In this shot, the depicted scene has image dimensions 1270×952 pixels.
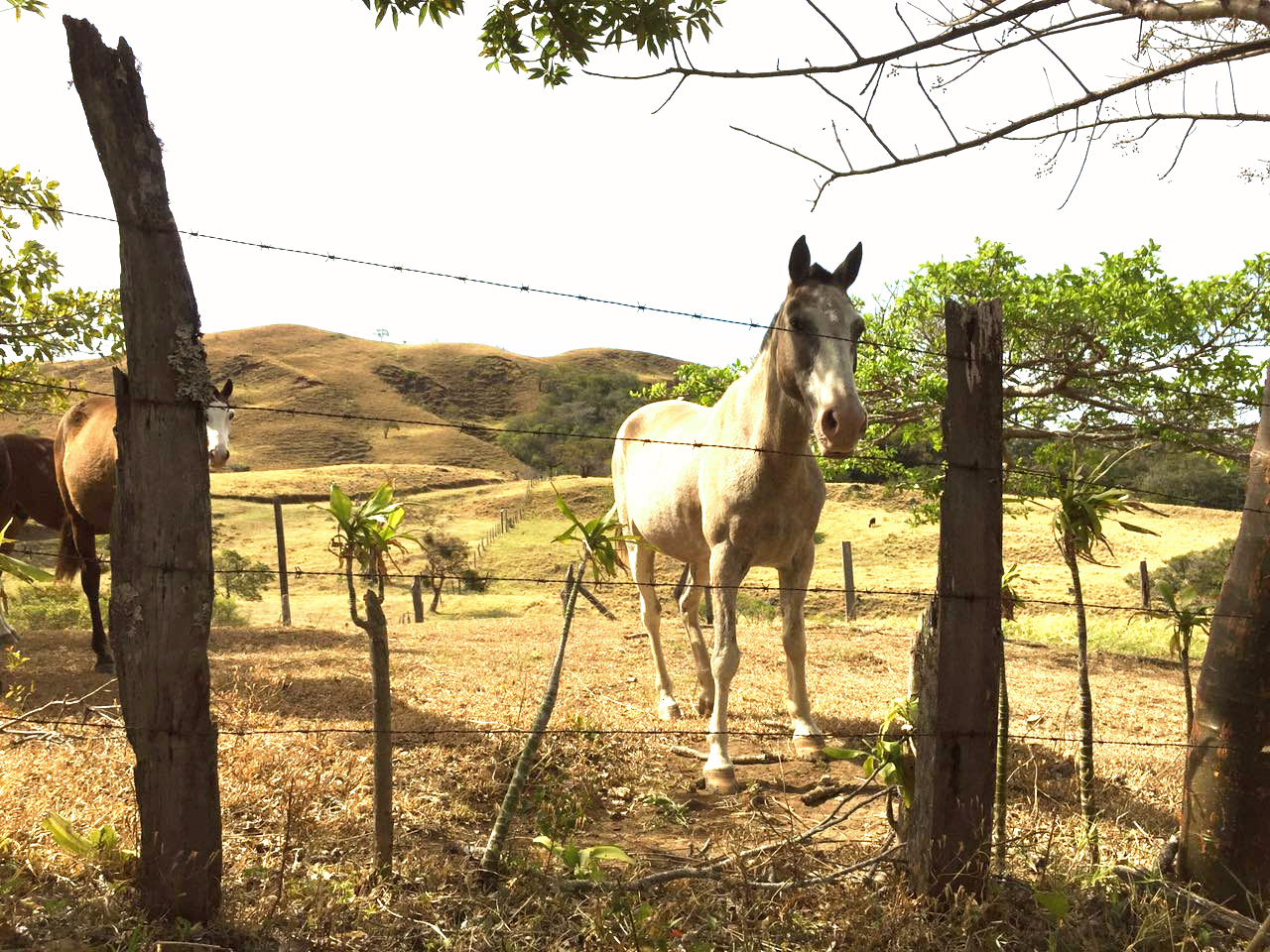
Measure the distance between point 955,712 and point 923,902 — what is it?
723 mm

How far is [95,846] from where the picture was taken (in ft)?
10.9

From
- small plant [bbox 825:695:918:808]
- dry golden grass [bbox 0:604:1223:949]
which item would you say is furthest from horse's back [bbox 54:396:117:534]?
small plant [bbox 825:695:918:808]

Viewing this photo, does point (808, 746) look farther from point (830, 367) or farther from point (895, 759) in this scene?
point (830, 367)

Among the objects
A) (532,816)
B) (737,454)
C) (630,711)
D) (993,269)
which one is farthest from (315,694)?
(993,269)

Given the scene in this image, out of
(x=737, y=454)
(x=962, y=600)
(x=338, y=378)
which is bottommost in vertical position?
(x=962, y=600)

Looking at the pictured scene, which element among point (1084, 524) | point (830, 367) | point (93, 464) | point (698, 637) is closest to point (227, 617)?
point (93, 464)

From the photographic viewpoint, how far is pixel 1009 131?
151 inches

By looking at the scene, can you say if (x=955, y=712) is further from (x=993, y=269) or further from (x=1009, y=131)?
(x=993, y=269)

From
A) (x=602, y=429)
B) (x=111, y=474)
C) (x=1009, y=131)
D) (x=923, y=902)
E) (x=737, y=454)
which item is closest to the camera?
(x=923, y=902)

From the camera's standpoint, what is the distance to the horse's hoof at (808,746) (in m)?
5.78

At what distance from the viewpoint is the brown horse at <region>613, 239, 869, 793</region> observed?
14.8ft

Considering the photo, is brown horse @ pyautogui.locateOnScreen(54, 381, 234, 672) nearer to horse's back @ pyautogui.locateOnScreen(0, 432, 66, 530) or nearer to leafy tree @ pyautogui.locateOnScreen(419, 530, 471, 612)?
horse's back @ pyautogui.locateOnScreen(0, 432, 66, 530)

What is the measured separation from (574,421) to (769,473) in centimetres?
6841

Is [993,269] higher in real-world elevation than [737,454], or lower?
higher
